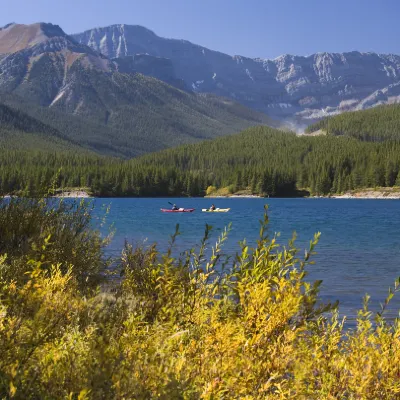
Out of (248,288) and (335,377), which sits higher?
(248,288)

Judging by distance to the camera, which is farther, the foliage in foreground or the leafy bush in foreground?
the leafy bush in foreground

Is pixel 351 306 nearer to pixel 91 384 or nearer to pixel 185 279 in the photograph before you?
pixel 185 279

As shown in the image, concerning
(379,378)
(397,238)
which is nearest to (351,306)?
(379,378)

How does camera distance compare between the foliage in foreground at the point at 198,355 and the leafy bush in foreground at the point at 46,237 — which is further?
the leafy bush in foreground at the point at 46,237

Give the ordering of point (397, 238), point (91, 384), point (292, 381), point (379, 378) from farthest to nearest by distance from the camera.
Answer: point (397, 238) → point (379, 378) → point (292, 381) → point (91, 384)

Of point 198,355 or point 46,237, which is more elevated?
point 46,237

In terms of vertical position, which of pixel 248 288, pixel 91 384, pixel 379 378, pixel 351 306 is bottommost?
pixel 351 306

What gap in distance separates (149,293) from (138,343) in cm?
290

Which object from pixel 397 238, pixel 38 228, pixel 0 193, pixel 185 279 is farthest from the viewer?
pixel 397 238

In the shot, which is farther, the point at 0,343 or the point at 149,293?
the point at 149,293

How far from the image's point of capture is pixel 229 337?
506 cm

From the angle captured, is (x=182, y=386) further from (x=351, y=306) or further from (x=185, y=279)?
(x=351, y=306)

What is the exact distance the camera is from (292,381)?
4.71 meters

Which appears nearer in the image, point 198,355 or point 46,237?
point 198,355
